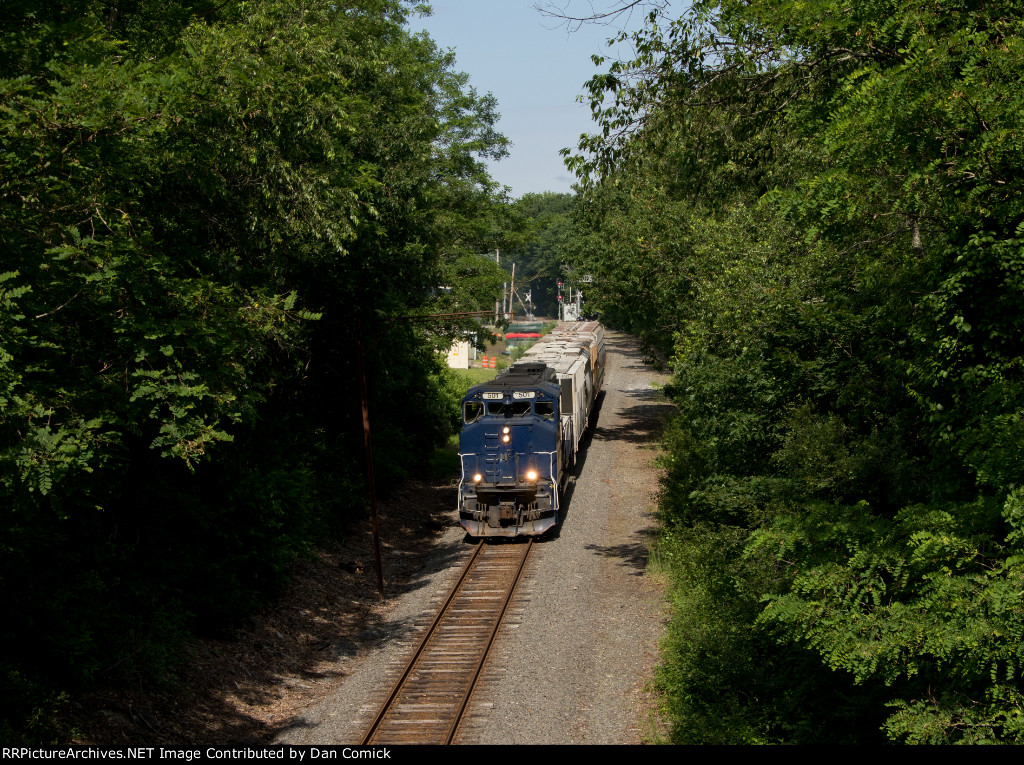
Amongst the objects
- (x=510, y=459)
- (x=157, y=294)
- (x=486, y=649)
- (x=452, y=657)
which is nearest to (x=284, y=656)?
(x=452, y=657)

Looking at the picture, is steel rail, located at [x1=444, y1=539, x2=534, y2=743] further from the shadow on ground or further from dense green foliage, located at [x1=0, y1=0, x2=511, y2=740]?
dense green foliage, located at [x1=0, y1=0, x2=511, y2=740]

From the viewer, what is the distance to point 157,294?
1158cm

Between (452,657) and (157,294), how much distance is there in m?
8.66

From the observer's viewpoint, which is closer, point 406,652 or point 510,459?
Answer: point 406,652

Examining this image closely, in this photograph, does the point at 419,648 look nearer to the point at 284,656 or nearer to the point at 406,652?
the point at 406,652

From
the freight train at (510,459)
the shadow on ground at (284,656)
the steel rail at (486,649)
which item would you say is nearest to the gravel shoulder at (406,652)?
the shadow on ground at (284,656)

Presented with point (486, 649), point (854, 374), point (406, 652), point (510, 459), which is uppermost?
point (854, 374)

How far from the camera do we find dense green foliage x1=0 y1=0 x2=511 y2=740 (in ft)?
34.8

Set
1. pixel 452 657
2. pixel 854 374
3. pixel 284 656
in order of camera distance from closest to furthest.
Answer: pixel 854 374 → pixel 452 657 → pixel 284 656

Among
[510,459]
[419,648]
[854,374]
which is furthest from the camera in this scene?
[510,459]

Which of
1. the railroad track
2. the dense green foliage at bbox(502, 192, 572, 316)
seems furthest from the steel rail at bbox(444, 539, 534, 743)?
the dense green foliage at bbox(502, 192, 572, 316)

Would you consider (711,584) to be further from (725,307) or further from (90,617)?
(90,617)

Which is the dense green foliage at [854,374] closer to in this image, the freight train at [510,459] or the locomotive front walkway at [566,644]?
the locomotive front walkway at [566,644]

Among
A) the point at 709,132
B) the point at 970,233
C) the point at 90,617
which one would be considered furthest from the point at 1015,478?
the point at 90,617
